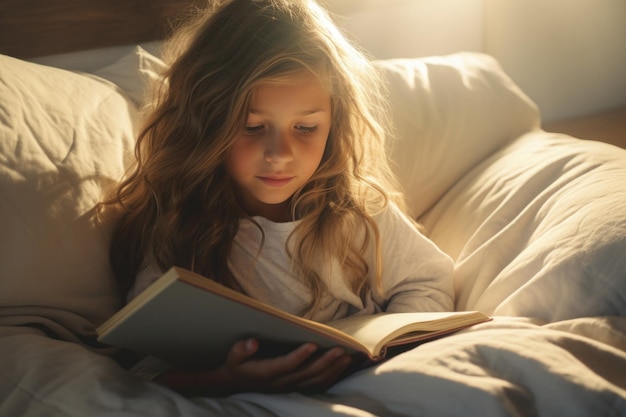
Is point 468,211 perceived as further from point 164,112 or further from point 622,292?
point 164,112

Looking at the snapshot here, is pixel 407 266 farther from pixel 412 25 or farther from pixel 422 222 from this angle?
pixel 412 25

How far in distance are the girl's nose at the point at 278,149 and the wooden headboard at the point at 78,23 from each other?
54cm

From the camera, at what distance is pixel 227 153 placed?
42.8 inches

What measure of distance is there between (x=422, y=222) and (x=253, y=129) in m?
0.52

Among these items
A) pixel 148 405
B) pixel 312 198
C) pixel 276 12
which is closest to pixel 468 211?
pixel 312 198

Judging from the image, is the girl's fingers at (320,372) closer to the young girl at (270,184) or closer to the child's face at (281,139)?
the young girl at (270,184)

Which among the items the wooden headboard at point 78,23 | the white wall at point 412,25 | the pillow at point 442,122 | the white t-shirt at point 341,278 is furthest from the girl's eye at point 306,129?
the white wall at point 412,25

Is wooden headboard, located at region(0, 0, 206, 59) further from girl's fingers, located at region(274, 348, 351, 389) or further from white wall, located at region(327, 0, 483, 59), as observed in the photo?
girl's fingers, located at region(274, 348, 351, 389)

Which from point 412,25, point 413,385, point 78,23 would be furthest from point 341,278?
point 412,25

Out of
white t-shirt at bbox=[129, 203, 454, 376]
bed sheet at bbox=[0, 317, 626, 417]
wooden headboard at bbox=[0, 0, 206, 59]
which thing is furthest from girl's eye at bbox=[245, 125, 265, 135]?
wooden headboard at bbox=[0, 0, 206, 59]

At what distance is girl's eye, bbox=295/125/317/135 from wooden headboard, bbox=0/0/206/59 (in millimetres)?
515

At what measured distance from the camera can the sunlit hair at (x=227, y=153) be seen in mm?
1042

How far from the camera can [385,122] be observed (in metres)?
1.46

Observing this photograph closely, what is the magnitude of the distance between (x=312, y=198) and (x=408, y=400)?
0.41 m
